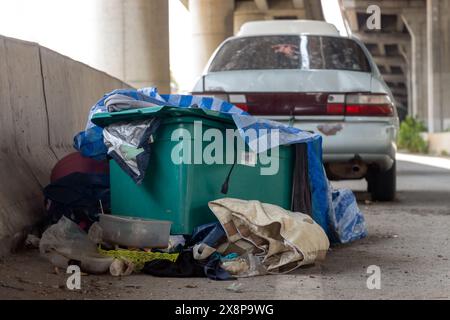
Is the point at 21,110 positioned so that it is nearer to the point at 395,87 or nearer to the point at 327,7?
the point at 327,7

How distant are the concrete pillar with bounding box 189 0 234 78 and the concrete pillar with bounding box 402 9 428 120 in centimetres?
1840

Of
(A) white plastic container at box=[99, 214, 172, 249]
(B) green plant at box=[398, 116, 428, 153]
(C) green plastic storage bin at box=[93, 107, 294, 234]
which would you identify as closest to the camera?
(A) white plastic container at box=[99, 214, 172, 249]

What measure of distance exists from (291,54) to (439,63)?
35784 mm

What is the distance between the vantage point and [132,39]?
17.9m

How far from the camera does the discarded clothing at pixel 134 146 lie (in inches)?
243

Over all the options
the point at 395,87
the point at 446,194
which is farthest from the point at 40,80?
the point at 395,87

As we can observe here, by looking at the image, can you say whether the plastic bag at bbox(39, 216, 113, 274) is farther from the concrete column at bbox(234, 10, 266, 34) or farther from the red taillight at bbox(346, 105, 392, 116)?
the concrete column at bbox(234, 10, 266, 34)

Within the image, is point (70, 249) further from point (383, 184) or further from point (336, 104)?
point (383, 184)

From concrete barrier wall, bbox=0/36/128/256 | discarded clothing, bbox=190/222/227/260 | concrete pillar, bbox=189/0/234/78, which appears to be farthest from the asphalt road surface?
concrete pillar, bbox=189/0/234/78

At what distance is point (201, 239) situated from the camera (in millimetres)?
6199

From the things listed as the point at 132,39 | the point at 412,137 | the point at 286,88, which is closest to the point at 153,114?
the point at 286,88

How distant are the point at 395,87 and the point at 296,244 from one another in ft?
289

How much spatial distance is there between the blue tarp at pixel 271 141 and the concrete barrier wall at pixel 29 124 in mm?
541

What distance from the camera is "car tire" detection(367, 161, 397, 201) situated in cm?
1057
